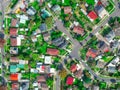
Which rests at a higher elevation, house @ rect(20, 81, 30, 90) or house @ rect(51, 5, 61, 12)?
house @ rect(51, 5, 61, 12)

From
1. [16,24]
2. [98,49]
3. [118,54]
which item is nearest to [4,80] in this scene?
[16,24]

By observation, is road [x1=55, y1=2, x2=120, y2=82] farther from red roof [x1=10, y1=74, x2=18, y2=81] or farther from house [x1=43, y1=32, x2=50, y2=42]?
red roof [x1=10, y1=74, x2=18, y2=81]

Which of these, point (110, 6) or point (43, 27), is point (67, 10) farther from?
point (110, 6)

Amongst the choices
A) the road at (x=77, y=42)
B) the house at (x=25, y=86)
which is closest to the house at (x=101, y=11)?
the road at (x=77, y=42)

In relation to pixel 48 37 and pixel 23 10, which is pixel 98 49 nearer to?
pixel 48 37

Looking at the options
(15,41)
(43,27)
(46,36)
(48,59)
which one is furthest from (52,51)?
(15,41)

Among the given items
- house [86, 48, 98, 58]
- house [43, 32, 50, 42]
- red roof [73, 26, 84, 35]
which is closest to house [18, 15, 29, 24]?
house [43, 32, 50, 42]

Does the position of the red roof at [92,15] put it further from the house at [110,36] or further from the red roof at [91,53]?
the red roof at [91,53]

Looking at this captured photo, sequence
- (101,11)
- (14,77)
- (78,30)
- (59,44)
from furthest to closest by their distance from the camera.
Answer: (14,77) < (59,44) < (78,30) < (101,11)
